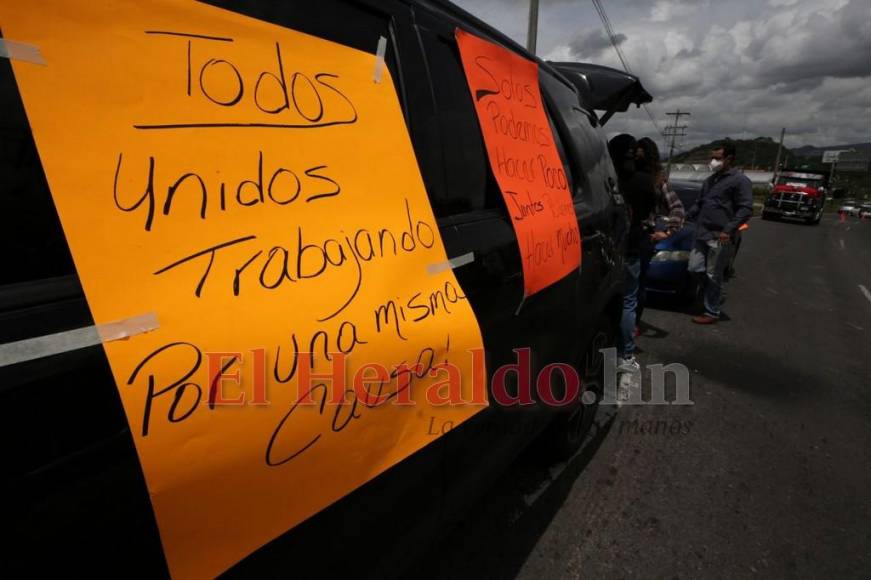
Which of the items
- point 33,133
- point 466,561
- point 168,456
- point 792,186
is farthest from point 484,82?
point 792,186

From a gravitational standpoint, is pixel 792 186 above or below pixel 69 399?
below

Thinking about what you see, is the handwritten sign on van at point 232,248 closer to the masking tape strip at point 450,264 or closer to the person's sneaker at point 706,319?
the masking tape strip at point 450,264

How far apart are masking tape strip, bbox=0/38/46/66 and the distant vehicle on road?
96.8 feet

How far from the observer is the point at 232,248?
2.67 feet

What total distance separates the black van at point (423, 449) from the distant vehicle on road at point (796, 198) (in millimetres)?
27205

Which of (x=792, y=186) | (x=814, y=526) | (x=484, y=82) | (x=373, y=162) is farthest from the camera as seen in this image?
(x=792, y=186)

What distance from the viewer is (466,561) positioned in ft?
6.57

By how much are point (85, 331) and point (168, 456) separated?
21cm

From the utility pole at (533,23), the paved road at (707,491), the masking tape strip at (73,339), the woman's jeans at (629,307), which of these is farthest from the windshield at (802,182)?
the masking tape strip at (73,339)

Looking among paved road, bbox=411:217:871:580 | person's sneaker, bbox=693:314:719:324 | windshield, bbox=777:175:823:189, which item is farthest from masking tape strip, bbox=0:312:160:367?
windshield, bbox=777:175:823:189

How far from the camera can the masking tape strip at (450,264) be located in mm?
1199

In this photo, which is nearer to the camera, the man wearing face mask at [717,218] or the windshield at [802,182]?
the man wearing face mask at [717,218]

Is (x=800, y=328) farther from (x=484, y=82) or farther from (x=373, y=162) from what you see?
(x=373, y=162)

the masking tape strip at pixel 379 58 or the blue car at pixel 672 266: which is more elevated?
the masking tape strip at pixel 379 58
